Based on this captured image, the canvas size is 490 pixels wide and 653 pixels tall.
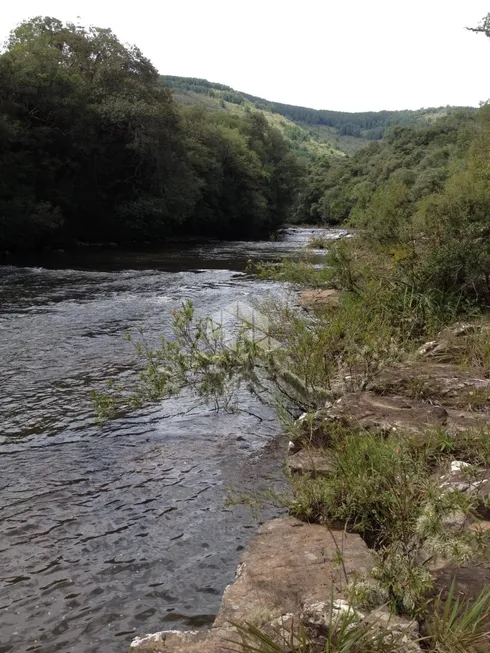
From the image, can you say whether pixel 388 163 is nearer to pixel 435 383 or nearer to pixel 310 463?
pixel 435 383

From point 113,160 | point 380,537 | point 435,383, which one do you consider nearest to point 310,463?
point 380,537

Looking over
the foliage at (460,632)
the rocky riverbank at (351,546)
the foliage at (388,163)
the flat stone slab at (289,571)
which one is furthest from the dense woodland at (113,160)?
the foliage at (388,163)

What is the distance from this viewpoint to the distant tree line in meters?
29.8

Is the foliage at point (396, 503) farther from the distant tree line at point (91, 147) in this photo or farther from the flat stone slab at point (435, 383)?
the distant tree line at point (91, 147)

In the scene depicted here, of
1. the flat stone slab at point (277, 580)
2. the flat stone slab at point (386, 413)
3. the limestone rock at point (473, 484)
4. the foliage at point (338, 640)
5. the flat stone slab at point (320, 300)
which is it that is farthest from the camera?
the flat stone slab at point (320, 300)

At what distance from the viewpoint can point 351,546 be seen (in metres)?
4.06

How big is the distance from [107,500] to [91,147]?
3190 centimetres

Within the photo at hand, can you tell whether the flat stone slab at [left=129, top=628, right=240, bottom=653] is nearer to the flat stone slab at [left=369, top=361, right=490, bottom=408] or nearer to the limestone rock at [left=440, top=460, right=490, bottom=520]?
the limestone rock at [left=440, top=460, right=490, bottom=520]

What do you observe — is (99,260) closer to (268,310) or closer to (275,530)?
(268,310)

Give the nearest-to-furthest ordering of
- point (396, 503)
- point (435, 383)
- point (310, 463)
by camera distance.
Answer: point (396, 503) < point (310, 463) < point (435, 383)

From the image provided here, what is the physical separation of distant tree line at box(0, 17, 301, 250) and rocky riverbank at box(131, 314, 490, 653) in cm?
2652

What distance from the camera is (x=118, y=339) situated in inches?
492

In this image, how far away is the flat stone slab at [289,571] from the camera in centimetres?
351

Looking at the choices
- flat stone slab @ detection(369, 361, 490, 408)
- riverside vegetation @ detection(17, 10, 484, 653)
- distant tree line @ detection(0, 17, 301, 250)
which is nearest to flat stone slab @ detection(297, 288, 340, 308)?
riverside vegetation @ detection(17, 10, 484, 653)
